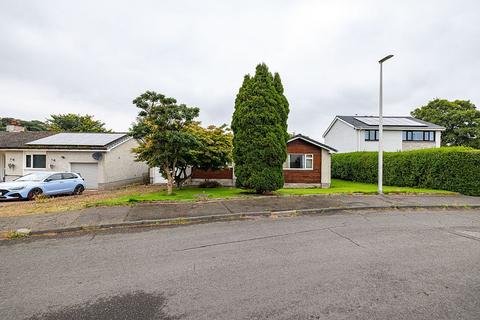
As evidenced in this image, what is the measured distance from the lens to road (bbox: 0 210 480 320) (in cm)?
315

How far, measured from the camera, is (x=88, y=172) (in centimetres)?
1877

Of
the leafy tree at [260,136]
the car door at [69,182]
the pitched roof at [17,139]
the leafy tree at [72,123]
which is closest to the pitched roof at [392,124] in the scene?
the leafy tree at [260,136]

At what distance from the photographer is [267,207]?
391 inches

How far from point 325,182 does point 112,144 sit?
16611 mm

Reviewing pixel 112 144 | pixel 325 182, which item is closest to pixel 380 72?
pixel 325 182

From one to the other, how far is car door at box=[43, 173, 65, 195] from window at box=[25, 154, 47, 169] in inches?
218

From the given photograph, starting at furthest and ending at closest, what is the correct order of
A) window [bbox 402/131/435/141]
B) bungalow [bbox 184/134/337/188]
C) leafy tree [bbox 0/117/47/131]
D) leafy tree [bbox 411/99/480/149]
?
leafy tree [bbox 0/117/47/131]
leafy tree [bbox 411/99/480/149]
window [bbox 402/131/435/141]
bungalow [bbox 184/134/337/188]

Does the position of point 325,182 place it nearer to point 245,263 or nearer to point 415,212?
point 415,212

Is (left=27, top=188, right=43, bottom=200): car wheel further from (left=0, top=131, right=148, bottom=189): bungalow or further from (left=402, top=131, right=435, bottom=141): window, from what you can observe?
(left=402, top=131, right=435, bottom=141): window

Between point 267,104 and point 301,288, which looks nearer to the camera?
point 301,288

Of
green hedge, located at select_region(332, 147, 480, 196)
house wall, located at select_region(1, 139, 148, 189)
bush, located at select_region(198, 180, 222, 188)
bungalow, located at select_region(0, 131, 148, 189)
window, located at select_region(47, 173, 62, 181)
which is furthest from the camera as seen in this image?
house wall, located at select_region(1, 139, 148, 189)

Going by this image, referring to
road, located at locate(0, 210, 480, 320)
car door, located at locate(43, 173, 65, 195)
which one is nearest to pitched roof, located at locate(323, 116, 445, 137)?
road, located at locate(0, 210, 480, 320)

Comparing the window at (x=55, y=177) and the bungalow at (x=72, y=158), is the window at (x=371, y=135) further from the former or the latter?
the window at (x=55, y=177)

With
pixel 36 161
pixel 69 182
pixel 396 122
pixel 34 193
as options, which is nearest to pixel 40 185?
pixel 34 193
